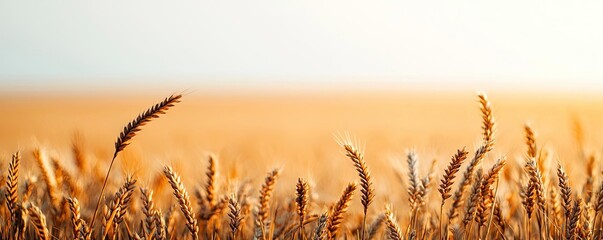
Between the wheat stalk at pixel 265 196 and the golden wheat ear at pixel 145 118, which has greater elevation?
the golden wheat ear at pixel 145 118

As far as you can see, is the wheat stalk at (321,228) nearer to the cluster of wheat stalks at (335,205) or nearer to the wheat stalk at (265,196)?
the cluster of wheat stalks at (335,205)

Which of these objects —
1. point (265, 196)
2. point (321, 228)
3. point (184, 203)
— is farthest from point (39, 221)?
point (321, 228)

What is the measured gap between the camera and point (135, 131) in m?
1.80

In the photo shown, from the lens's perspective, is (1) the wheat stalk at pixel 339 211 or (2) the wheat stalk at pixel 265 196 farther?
(2) the wheat stalk at pixel 265 196

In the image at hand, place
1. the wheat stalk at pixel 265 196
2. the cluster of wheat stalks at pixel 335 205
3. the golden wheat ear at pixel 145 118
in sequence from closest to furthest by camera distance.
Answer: the golden wheat ear at pixel 145 118
the cluster of wheat stalks at pixel 335 205
the wheat stalk at pixel 265 196

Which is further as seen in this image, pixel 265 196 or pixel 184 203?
pixel 265 196

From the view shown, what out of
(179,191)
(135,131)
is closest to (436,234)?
(179,191)

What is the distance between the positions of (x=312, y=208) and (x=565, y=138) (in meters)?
10.4

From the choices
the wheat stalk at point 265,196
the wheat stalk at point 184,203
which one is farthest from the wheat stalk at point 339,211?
the wheat stalk at point 184,203

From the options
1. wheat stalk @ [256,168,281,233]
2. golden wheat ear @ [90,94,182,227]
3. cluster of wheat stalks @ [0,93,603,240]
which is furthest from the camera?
wheat stalk @ [256,168,281,233]

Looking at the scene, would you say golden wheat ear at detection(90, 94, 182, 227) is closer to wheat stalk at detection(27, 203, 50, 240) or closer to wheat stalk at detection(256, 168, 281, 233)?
wheat stalk at detection(27, 203, 50, 240)

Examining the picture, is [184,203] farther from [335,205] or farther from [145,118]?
[335,205]

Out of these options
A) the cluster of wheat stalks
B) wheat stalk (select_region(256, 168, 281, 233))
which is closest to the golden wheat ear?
the cluster of wheat stalks

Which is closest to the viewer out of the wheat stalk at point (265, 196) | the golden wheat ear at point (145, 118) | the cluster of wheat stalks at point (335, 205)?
the golden wheat ear at point (145, 118)
